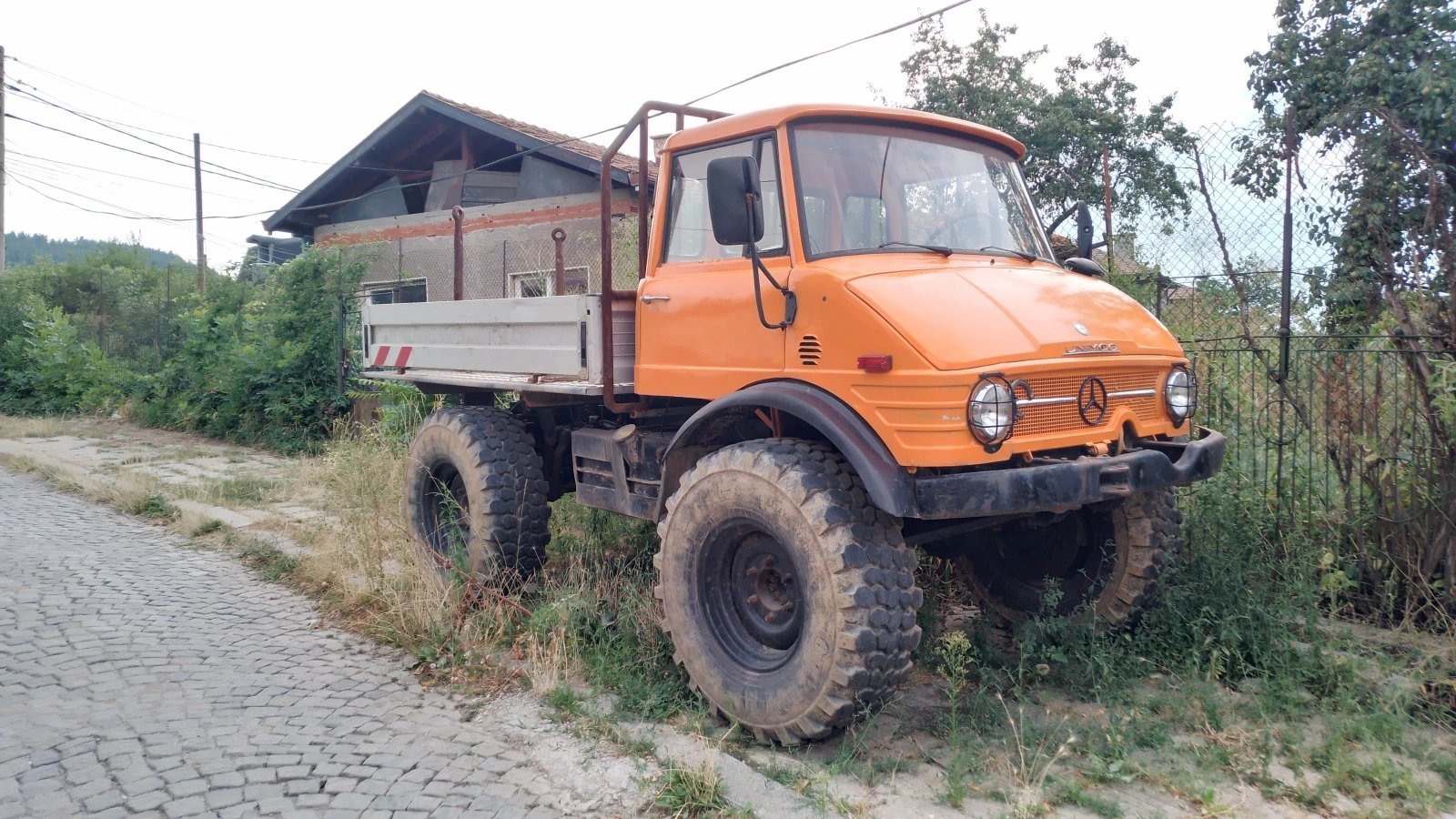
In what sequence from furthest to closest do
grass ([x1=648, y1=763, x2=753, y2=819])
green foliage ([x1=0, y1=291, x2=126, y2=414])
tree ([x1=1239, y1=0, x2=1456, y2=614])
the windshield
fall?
1. green foliage ([x1=0, y1=291, x2=126, y2=414])
2. tree ([x1=1239, y1=0, x2=1456, y2=614])
3. the windshield
4. grass ([x1=648, y1=763, x2=753, y2=819])

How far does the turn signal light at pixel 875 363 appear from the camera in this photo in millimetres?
3697

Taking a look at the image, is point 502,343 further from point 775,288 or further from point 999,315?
point 999,315

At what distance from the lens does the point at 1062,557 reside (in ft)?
16.6

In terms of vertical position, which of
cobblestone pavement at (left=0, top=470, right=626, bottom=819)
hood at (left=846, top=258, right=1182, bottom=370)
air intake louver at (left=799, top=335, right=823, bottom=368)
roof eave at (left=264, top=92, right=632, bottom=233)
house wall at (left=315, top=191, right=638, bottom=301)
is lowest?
cobblestone pavement at (left=0, top=470, right=626, bottom=819)

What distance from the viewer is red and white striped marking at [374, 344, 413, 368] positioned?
6.90m

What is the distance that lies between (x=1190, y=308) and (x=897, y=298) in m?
3.36

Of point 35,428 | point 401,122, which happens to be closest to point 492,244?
point 401,122

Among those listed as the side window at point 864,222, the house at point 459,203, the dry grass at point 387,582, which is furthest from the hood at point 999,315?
the house at point 459,203

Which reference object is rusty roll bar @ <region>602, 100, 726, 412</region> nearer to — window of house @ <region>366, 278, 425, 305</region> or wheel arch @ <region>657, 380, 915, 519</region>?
wheel arch @ <region>657, 380, 915, 519</region>

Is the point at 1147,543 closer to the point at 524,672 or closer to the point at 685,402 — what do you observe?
the point at 685,402

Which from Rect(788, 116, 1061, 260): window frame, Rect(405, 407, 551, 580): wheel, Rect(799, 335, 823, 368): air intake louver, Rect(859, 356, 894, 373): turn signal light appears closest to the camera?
Rect(859, 356, 894, 373): turn signal light

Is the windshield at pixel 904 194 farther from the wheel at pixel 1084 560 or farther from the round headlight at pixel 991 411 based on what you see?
the wheel at pixel 1084 560

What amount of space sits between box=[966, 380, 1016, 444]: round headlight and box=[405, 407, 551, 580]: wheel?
3157 mm

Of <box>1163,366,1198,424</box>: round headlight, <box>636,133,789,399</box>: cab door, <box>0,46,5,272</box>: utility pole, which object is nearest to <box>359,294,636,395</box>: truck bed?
<box>636,133,789,399</box>: cab door
